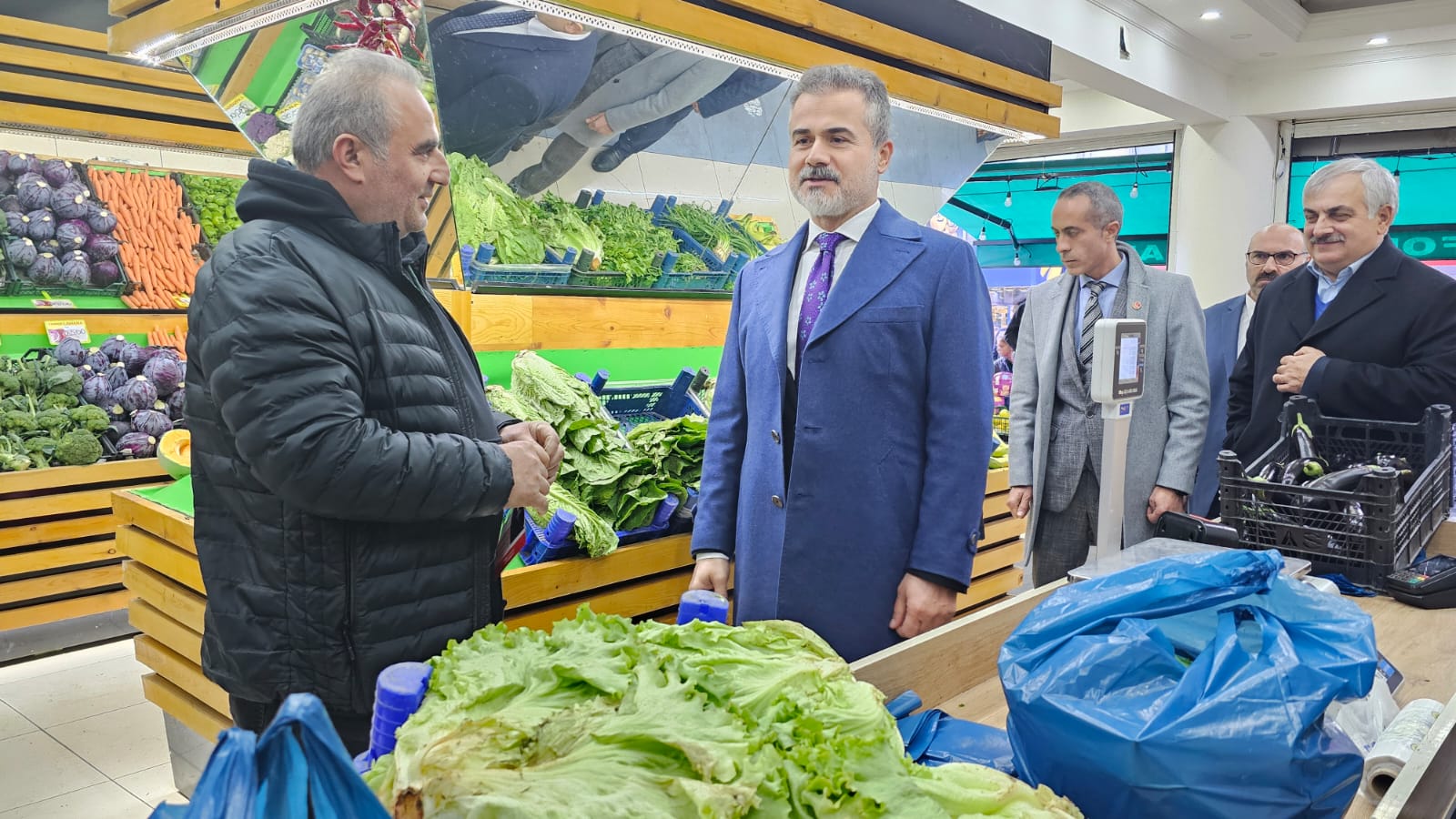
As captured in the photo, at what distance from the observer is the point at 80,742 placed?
3.69 metres

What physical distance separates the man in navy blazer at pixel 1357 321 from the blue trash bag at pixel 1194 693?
191 cm

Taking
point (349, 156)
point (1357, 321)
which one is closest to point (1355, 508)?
point (1357, 321)

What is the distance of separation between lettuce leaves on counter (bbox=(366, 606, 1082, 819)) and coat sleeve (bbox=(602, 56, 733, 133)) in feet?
10.3

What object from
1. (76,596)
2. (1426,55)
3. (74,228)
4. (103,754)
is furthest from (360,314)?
(1426,55)

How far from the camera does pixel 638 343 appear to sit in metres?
4.12

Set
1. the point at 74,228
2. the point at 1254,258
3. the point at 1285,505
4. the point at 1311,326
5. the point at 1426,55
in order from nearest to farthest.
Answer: the point at 1285,505, the point at 1311,326, the point at 1254,258, the point at 74,228, the point at 1426,55

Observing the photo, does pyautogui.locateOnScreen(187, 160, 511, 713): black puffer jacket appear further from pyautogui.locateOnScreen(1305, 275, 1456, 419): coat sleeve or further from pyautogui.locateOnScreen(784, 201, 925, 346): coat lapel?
pyautogui.locateOnScreen(1305, 275, 1456, 419): coat sleeve

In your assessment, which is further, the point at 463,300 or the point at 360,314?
the point at 463,300

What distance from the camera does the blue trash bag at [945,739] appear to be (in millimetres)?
1359

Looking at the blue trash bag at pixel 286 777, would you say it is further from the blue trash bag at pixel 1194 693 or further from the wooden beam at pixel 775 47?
the wooden beam at pixel 775 47

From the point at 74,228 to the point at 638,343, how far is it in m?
3.30

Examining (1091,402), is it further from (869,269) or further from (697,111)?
(697,111)

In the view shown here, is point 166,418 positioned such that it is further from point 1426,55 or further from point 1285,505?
point 1426,55

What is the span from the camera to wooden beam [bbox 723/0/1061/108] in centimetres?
382
